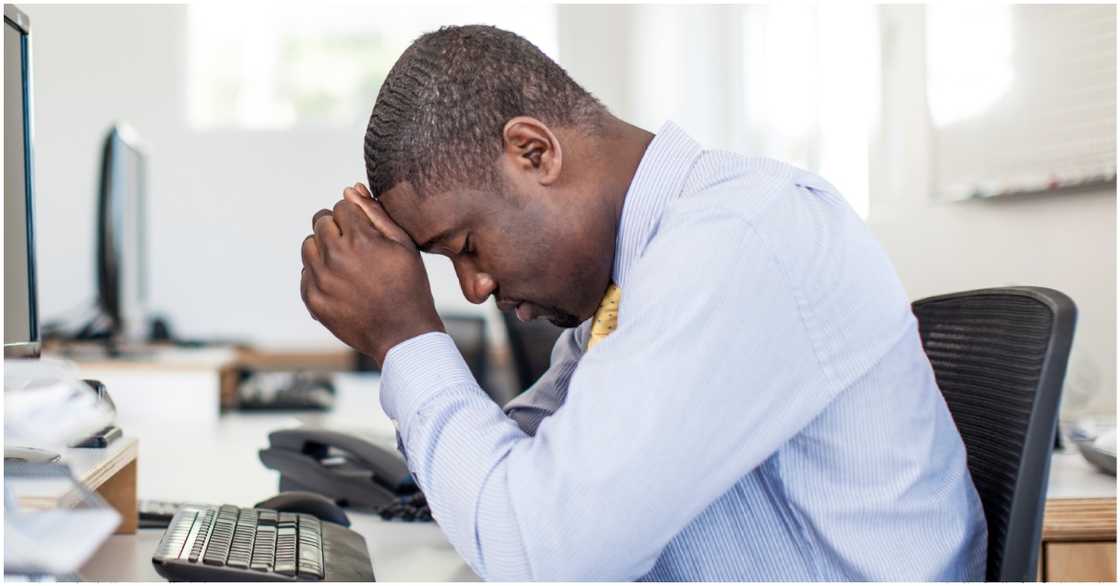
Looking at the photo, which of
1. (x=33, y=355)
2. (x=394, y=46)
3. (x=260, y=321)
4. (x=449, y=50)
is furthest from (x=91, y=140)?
(x=449, y=50)

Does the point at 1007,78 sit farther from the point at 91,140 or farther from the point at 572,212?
the point at 91,140

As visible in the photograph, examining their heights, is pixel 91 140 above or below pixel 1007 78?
above

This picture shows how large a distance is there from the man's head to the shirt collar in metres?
0.01

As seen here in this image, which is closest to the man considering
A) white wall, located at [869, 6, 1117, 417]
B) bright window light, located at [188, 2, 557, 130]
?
white wall, located at [869, 6, 1117, 417]

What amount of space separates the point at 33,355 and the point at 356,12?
164 inches

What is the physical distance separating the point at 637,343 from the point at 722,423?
0.07 meters

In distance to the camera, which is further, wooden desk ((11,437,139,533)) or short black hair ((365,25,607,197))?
short black hair ((365,25,607,197))

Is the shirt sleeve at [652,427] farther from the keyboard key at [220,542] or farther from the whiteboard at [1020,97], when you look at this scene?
the whiteboard at [1020,97]

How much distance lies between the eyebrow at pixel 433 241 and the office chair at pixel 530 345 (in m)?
1.98

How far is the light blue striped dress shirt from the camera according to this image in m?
0.66

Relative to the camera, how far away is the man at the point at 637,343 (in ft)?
2.18

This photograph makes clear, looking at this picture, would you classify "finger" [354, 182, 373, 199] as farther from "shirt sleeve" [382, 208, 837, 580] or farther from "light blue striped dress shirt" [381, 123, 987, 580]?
"shirt sleeve" [382, 208, 837, 580]

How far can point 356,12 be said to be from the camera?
5.01m

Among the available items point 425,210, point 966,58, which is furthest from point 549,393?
point 966,58
